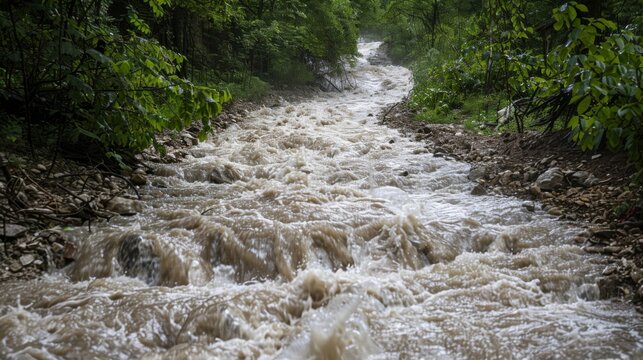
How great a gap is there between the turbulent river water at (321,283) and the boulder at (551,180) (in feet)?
1.36

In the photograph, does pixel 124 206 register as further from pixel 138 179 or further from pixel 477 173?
pixel 477 173

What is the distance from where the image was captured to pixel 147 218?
4617mm

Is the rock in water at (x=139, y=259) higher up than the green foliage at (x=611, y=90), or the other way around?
the green foliage at (x=611, y=90)

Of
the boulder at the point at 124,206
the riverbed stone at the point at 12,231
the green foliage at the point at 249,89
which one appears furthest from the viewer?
the green foliage at the point at 249,89

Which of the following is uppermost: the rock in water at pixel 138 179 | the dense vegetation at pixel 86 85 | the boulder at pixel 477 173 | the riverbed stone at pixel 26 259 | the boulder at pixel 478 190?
the dense vegetation at pixel 86 85

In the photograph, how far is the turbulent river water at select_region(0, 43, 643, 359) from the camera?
8.96 ft

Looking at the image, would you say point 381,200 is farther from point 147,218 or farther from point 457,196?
point 147,218

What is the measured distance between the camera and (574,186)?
4906mm

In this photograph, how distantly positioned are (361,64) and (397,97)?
11.2 m

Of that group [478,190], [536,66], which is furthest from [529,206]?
[536,66]

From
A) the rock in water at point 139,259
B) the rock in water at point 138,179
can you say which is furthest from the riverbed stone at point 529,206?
the rock in water at point 138,179

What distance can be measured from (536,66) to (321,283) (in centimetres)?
457

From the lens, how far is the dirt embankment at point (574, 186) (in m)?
3.40

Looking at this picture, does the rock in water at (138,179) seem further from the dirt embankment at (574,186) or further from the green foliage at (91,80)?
the dirt embankment at (574,186)
